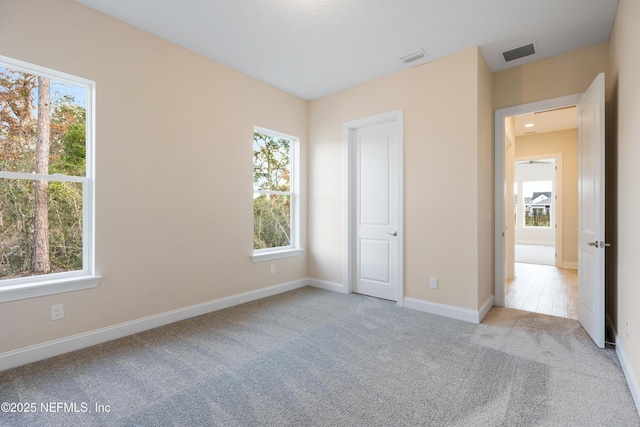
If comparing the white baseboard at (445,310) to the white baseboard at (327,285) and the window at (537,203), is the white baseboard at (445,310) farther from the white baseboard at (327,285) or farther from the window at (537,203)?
the window at (537,203)

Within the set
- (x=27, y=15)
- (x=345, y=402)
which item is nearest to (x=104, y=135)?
(x=27, y=15)

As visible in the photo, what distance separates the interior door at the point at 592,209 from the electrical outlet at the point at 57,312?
445 centimetres

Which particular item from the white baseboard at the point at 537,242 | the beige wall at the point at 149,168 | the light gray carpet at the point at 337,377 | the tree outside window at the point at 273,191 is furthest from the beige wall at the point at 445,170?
the white baseboard at the point at 537,242

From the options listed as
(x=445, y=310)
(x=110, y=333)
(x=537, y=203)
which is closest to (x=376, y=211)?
(x=445, y=310)

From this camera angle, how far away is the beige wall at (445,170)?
3.22 meters

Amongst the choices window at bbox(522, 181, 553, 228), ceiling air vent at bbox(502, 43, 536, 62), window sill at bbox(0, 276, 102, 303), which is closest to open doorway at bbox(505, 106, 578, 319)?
window at bbox(522, 181, 553, 228)

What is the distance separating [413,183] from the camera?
144 inches

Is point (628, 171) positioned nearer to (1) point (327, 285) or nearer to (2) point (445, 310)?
(2) point (445, 310)

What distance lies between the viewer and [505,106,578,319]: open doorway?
4090 millimetres

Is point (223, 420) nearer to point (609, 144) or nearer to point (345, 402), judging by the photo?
point (345, 402)

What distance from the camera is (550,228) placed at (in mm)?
10008

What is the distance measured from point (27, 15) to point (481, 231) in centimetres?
444

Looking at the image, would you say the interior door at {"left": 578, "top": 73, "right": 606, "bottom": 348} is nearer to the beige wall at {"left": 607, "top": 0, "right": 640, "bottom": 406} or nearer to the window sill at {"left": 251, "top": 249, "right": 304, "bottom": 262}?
the beige wall at {"left": 607, "top": 0, "right": 640, "bottom": 406}

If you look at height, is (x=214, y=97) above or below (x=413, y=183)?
above
